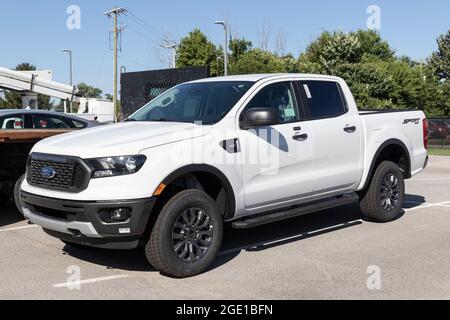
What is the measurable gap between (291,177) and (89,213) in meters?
2.37

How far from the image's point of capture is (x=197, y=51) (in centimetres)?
4147

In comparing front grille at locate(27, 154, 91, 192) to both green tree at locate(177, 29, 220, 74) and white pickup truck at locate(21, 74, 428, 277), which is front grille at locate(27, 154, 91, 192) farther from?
green tree at locate(177, 29, 220, 74)

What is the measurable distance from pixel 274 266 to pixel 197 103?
2.00 meters

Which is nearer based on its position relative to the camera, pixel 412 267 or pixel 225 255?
pixel 412 267

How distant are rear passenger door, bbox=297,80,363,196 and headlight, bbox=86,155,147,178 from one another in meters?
2.44

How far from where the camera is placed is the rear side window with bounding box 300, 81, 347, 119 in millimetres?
6684

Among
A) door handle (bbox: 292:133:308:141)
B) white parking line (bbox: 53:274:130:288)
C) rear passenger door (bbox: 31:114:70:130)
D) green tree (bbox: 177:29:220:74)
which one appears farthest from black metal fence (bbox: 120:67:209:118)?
green tree (bbox: 177:29:220:74)

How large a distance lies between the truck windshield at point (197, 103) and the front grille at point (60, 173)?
1353mm

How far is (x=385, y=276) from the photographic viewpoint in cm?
529

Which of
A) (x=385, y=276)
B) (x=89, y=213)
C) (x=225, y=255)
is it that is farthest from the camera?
(x=225, y=255)

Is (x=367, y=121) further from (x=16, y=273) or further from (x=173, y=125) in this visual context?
(x=16, y=273)
